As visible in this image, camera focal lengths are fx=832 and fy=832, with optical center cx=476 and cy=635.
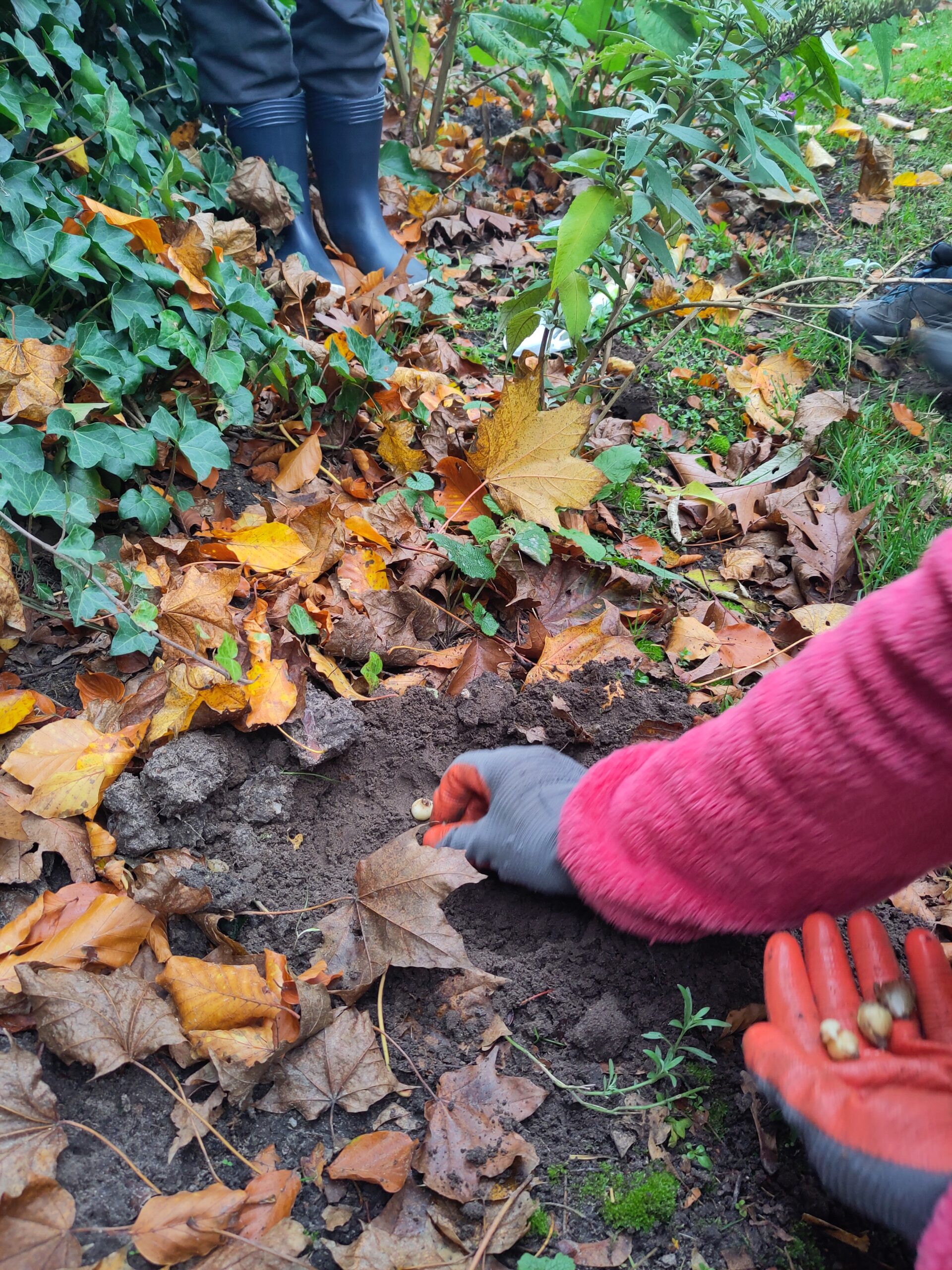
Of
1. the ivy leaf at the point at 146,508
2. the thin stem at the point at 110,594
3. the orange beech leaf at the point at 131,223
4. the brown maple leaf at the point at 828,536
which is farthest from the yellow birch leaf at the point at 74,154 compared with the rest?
the brown maple leaf at the point at 828,536

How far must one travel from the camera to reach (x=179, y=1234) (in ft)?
2.95

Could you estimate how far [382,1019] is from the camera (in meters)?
1.16

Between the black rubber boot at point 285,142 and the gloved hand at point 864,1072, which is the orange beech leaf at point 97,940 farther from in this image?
the black rubber boot at point 285,142

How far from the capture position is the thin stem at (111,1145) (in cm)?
98

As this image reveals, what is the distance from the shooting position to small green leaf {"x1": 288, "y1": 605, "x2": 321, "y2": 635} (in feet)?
4.94

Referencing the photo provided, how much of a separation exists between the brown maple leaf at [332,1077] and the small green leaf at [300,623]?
0.67 meters

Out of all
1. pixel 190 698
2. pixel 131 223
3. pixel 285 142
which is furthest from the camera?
pixel 285 142

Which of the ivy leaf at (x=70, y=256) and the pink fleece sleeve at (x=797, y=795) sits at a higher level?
the ivy leaf at (x=70, y=256)

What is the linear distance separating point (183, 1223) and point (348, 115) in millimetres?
2708

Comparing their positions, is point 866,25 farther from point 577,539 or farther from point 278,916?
point 278,916

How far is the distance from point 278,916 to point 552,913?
0.42m

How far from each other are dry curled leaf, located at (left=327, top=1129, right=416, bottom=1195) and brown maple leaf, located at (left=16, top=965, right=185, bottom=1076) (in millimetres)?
252

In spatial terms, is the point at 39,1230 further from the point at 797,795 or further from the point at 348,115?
the point at 348,115

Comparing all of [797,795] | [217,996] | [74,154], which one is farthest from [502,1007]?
[74,154]
